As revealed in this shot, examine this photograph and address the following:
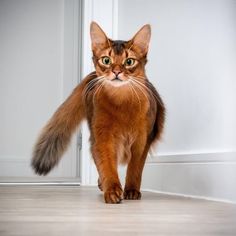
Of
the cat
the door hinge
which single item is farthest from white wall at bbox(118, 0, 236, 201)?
the door hinge

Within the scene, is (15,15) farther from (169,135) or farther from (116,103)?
(116,103)

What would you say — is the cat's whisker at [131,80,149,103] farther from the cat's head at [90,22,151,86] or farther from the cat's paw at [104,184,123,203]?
the cat's paw at [104,184,123,203]

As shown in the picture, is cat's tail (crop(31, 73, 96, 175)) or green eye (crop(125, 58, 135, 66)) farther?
cat's tail (crop(31, 73, 96, 175))

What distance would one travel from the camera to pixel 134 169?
1.69 meters

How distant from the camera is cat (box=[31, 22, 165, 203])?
1558 millimetres

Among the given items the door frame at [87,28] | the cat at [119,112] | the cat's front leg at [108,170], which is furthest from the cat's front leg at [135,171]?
the door frame at [87,28]

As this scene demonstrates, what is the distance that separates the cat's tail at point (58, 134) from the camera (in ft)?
5.71

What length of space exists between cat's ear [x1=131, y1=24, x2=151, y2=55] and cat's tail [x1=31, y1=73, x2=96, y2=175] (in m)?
0.26

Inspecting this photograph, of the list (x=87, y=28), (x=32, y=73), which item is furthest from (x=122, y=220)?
(x=32, y=73)

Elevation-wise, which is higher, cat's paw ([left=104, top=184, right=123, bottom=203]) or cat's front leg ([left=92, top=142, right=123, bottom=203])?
cat's front leg ([left=92, top=142, right=123, bottom=203])

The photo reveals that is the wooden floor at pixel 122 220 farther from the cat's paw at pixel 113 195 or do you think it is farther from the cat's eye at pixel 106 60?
the cat's eye at pixel 106 60

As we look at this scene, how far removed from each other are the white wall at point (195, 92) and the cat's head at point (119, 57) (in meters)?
0.23

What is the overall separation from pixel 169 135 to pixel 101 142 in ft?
1.83

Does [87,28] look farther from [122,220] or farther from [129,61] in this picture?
[122,220]
